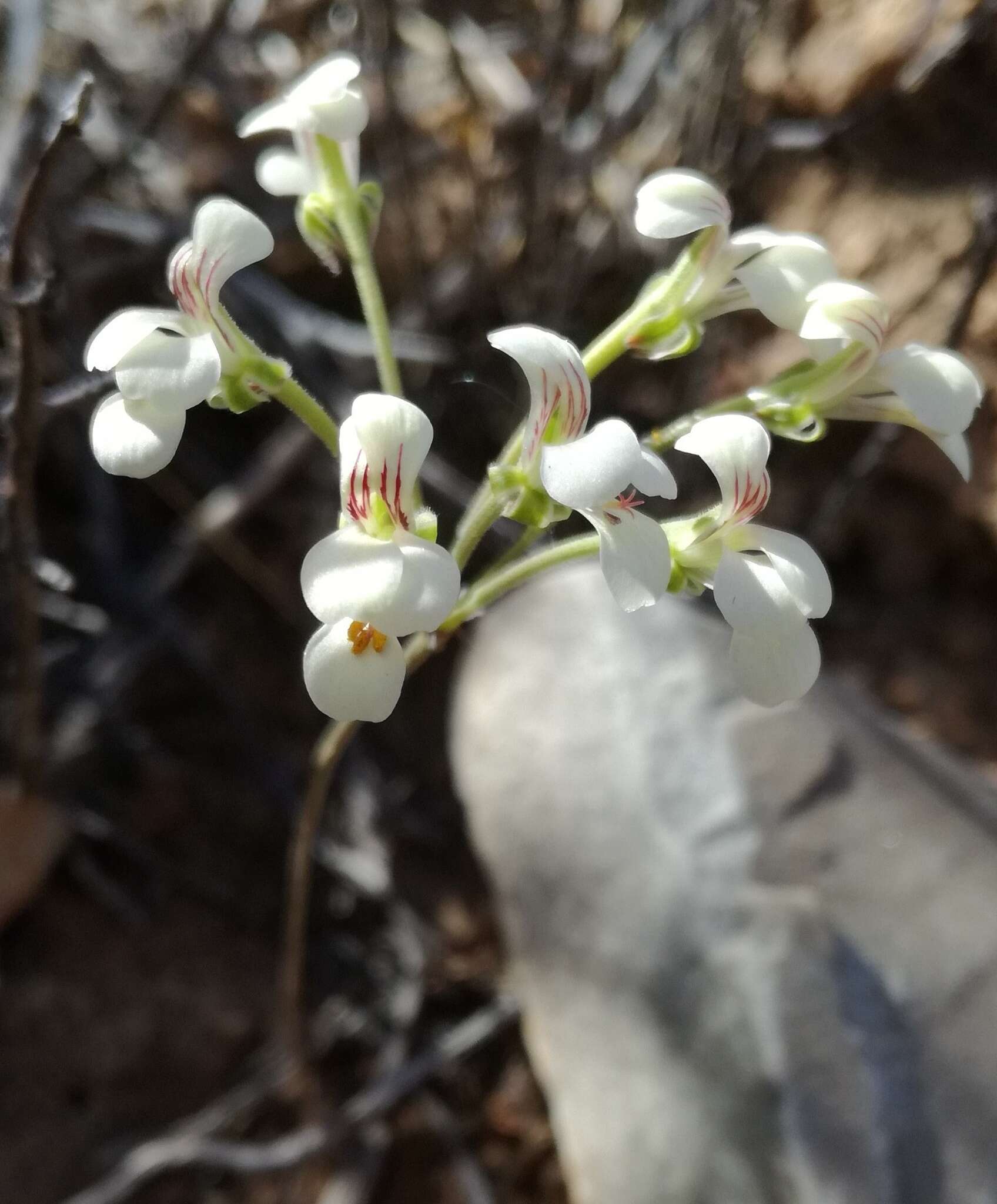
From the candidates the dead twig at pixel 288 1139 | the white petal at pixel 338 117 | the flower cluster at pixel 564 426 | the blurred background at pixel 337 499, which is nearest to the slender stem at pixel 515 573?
the flower cluster at pixel 564 426

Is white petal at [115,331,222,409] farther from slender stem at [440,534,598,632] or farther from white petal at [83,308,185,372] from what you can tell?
slender stem at [440,534,598,632]

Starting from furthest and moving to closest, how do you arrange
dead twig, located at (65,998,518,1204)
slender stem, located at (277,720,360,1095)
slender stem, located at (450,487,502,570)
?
dead twig, located at (65,998,518,1204) < slender stem, located at (277,720,360,1095) < slender stem, located at (450,487,502,570)

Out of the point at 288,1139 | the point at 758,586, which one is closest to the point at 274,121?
the point at 758,586

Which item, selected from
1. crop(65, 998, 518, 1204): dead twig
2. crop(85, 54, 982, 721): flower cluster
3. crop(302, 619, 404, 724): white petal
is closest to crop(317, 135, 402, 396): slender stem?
crop(85, 54, 982, 721): flower cluster

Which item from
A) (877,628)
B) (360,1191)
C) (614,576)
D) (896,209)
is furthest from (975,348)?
(360,1191)

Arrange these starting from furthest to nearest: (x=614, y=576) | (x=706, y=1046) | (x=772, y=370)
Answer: (x=772, y=370), (x=706, y=1046), (x=614, y=576)

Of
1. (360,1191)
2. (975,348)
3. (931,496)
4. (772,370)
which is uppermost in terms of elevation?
(975,348)

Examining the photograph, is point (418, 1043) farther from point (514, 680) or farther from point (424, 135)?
point (424, 135)
